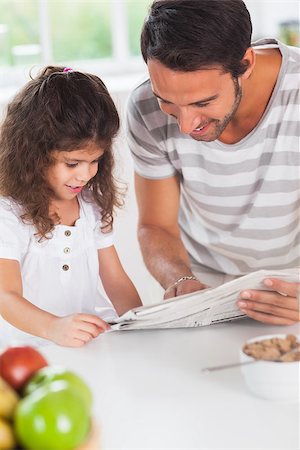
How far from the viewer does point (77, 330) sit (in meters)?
1.40

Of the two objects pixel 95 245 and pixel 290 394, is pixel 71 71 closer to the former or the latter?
pixel 95 245

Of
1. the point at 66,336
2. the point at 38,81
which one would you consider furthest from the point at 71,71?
the point at 66,336

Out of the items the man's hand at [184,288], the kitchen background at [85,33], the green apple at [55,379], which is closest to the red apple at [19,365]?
the green apple at [55,379]

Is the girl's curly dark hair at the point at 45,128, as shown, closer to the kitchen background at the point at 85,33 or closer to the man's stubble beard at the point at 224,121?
the man's stubble beard at the point at 224,121

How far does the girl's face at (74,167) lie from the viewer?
167 centimetres

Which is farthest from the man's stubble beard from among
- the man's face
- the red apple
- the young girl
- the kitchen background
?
the kitchen background

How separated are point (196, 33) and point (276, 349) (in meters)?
0.69

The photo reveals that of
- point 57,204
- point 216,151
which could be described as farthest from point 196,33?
point 57,204

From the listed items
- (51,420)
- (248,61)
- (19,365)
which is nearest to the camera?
(51,420)

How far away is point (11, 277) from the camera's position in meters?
1.66

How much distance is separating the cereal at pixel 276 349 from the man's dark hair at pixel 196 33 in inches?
24.7

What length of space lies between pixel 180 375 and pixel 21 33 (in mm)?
2826

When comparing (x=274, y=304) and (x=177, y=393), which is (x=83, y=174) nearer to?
(x=274, y=304)

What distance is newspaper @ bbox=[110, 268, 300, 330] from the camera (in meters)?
1.33
